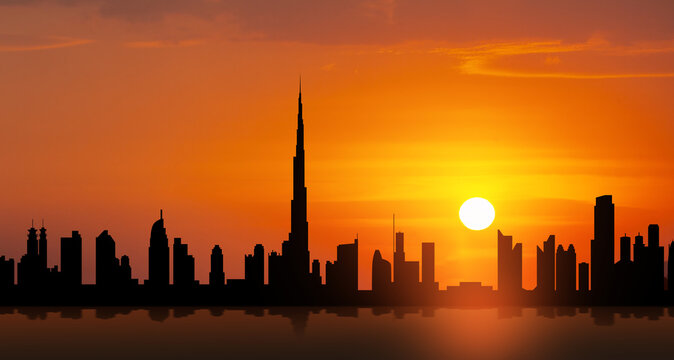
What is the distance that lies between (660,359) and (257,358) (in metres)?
65.2

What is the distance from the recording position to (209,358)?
184 m

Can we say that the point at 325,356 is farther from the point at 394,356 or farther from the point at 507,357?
the point at 507,357

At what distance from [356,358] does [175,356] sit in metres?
28.9

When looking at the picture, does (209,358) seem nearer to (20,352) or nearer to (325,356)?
(325,356)

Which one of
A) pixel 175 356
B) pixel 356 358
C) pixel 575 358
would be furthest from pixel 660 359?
pixel 175 356

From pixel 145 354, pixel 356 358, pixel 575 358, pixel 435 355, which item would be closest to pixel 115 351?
pixel 145 354

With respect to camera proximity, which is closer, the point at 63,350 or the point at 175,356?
the point at 175,356

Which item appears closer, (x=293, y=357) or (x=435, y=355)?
(x=293, y=357)

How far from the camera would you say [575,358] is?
193 m

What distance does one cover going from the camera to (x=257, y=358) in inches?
7264

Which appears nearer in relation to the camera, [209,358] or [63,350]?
[209,358]

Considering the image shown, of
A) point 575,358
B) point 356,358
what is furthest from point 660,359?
point 356,358

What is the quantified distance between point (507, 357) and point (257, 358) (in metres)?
43.0

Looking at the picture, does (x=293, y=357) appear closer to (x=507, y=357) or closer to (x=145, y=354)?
(x=145, y=354)
